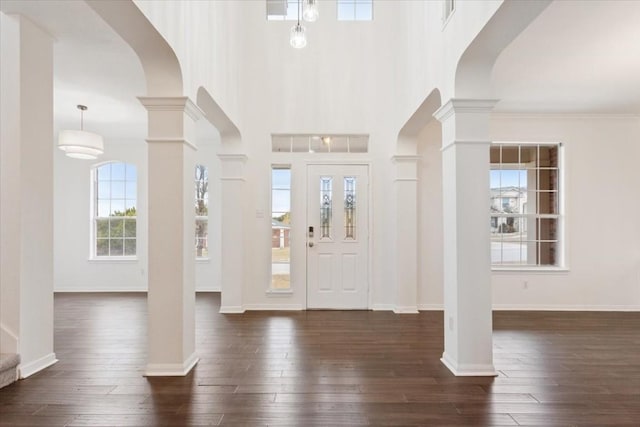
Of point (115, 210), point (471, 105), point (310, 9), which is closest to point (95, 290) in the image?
point (115, 210)

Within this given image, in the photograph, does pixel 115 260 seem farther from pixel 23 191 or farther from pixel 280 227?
pixel 23 191

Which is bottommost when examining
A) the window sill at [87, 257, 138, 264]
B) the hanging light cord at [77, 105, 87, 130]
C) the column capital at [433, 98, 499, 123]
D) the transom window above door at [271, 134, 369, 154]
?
the window sill at [87, 257, 138, 264]

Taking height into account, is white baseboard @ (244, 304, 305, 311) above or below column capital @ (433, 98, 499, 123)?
below

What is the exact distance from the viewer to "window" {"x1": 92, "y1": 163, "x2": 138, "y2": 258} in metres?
7.68

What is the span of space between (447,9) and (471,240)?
2.04 m

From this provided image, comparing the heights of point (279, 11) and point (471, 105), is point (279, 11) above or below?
above

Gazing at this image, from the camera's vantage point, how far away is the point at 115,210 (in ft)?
25.4

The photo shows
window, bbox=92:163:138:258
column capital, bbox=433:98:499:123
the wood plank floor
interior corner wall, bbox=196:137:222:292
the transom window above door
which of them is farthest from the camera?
window, bbox=92:163:138:258

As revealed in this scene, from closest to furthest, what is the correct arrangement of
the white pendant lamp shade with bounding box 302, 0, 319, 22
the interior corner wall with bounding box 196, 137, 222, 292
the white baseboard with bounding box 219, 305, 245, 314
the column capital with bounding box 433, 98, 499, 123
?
1. the column capital with bounding box 433, 98, 499, 123
2. the white pendant lamp shade with bounding box 302, 0, 319, 22
3. the white baseboard with bounding box 219, 305, 245, 314
4. the interior corner wall with bounding box 196, 137, 222, 292

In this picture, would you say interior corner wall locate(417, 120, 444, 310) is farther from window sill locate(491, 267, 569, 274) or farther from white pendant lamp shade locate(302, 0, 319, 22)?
white pendant lamp shade locate(302, 0, 319, 22)

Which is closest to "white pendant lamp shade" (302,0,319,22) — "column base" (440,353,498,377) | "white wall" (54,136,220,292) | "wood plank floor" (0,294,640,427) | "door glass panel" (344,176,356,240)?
"door glass panel" (344,176,356,240)

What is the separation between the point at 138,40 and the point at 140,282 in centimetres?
572

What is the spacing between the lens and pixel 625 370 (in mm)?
3445

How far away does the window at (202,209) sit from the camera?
7691 millimetres
